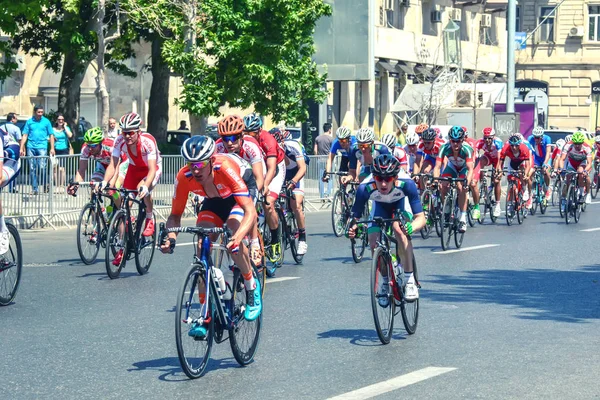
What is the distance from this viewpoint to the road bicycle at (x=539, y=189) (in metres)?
26.6

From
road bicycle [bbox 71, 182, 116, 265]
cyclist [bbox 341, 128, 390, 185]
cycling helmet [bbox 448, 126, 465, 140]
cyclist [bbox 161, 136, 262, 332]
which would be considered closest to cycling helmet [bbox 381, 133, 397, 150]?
cyclist [bbox 341, 128, 390, 185]

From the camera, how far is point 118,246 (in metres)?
14.8

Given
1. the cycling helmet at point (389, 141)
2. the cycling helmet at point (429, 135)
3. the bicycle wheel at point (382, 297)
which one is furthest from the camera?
the cycling helmet at point (429, 135)

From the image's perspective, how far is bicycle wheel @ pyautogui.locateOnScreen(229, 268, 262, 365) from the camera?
9.19 meters

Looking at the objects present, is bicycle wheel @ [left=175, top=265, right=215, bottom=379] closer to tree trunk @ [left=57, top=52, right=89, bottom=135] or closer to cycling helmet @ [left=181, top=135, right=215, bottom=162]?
cycling helmet @ [left=181, top=135, right=215, bottom=162]

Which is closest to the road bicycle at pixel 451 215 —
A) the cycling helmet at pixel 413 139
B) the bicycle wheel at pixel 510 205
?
the cycling helmet at pixel 413 139

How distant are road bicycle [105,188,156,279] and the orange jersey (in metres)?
5.06

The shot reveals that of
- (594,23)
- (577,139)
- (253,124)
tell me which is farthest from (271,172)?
(594,23)

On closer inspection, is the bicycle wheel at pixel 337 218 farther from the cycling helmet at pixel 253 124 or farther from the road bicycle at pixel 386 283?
the road bicycle at pixel 386 283

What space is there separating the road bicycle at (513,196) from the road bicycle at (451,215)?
4479 mm

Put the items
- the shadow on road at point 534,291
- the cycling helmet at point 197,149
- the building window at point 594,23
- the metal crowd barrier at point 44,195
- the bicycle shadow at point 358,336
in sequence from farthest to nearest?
1. the building window at point 594,23
2. the metal crowd barrier at point 44,195
3. the shadow on road at point 534,291
4. the bicycle shadow at point 358,336
5. the cycling helmet at point 197,149

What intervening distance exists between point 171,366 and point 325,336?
6.06ft

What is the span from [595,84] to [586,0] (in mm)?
4594

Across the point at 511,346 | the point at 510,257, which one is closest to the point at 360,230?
the point at 511,346
